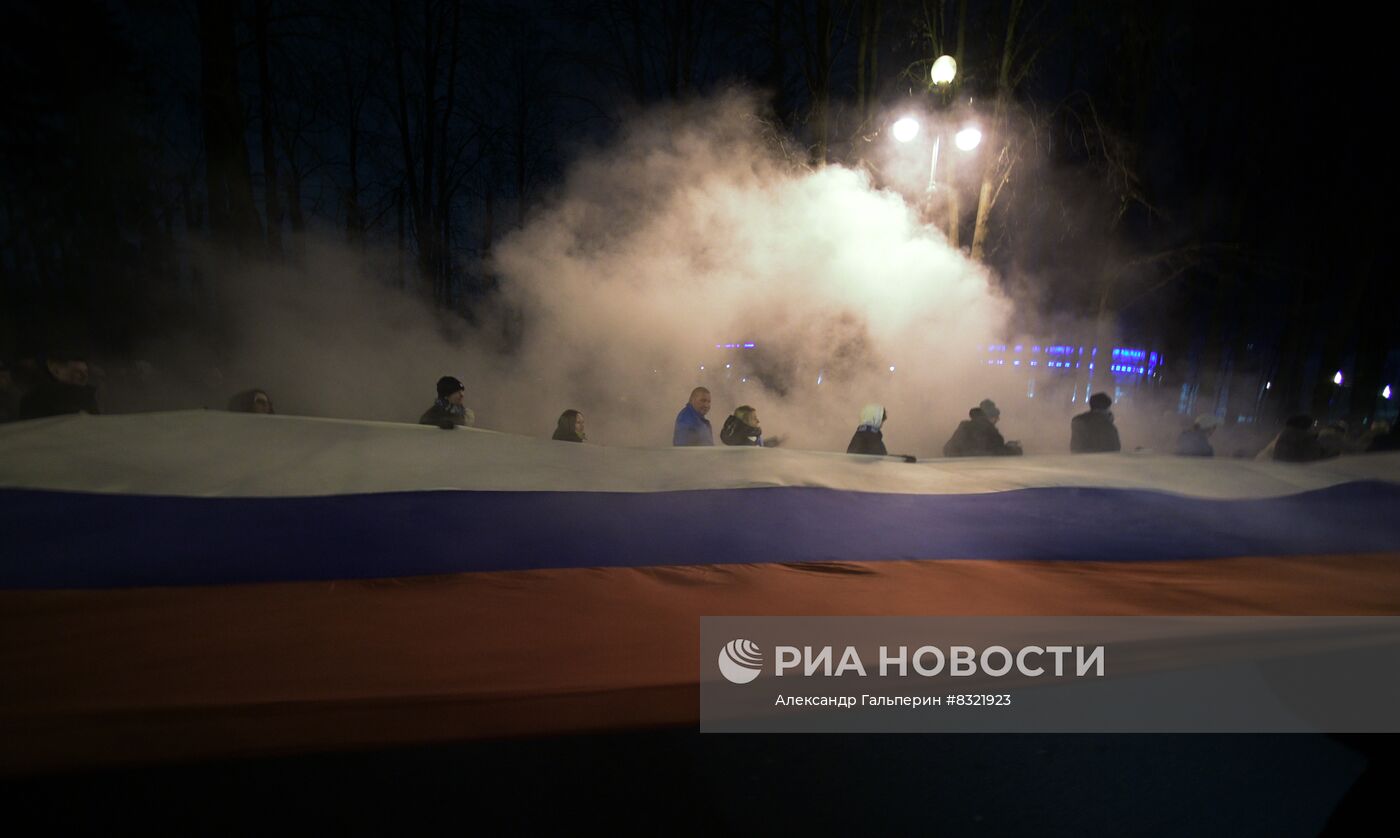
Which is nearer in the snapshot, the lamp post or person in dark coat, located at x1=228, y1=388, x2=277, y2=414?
person in dark coat, located at x1=228, y1=388, x2=277, y2=414

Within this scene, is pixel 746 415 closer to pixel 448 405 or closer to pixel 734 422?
pixel 734 422

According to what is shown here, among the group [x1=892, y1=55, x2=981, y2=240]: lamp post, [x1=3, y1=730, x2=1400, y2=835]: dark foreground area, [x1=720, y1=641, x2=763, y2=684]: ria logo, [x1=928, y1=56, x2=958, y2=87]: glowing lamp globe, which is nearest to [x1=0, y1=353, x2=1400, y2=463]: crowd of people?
[x1=3, y1=730, x2=1400, y2=835]: dark foreground area

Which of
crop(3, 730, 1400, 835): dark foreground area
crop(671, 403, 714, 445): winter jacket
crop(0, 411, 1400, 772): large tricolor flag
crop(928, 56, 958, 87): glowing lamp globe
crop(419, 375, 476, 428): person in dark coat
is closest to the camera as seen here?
crop(0, 411, 1400, 772): large tricolor flag

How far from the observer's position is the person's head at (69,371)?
5.50m

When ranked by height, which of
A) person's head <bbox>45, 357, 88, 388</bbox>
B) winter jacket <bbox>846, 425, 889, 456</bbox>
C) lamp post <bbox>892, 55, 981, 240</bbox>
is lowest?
winter jacket <bbox>846, 425, 889, 456</bbox>

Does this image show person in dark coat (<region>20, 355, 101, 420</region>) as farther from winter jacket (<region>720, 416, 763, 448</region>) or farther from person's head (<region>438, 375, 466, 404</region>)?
winter jacket (<region>720, 416, 763, 448</region>)

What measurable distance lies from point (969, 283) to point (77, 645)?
9686 mm

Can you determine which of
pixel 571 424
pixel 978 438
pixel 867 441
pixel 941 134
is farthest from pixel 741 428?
pixel 941 134

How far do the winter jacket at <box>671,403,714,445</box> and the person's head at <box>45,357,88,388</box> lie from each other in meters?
5.00

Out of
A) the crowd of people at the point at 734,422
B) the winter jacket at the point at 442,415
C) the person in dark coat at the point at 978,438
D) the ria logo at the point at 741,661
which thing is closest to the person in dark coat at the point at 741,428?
the crowd of people at the point at 734,422

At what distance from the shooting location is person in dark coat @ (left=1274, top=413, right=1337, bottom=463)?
19.2 feet

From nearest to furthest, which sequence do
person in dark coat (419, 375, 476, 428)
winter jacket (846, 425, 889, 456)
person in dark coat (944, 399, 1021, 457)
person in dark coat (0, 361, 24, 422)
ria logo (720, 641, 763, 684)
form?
1. ria logo (720, 641, 763, 684)
2. person in dark coat (419, 375, 476, 428)
3. winter jacket (846, 425, 889, 456)
4. person in dark coat (0, 361, 24, 422)
5. person in dark coat (944, 399, 1021, 457)

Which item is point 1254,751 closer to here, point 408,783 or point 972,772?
point 972,772

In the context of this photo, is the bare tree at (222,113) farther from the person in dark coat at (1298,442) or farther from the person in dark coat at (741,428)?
the person in dark coat at (1298,442)
